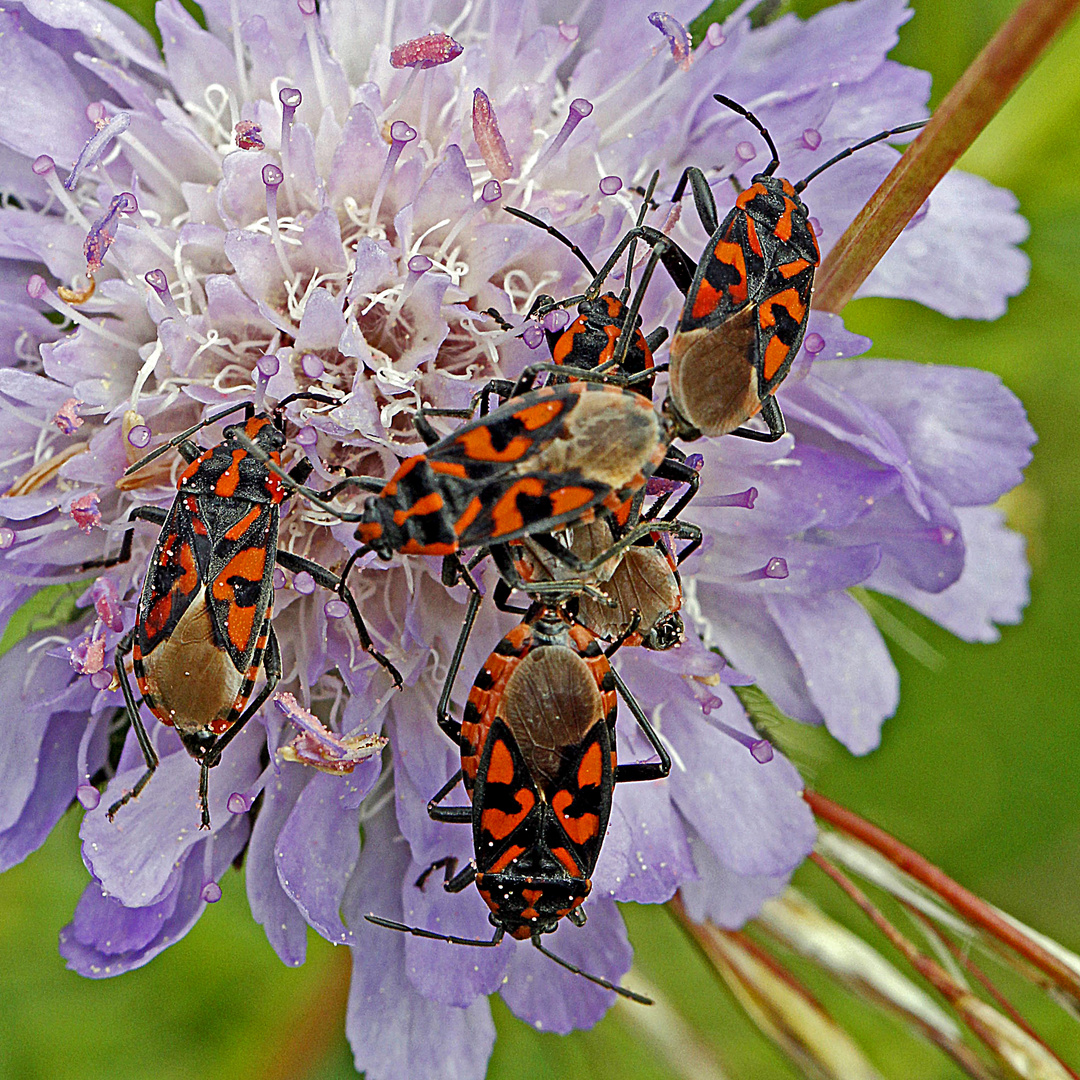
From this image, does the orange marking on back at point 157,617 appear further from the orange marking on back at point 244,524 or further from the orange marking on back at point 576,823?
the orange marking on back at point 576,823

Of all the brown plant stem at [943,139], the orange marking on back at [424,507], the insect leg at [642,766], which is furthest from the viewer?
the insect leg at [642,766]

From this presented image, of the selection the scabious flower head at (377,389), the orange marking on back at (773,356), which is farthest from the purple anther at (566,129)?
the orange marking on back at (773,356)

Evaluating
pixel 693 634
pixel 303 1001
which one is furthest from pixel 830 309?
pixel 303 1001

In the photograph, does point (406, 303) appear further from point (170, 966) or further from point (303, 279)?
point (170, 966)

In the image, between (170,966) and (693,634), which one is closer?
(693,634)

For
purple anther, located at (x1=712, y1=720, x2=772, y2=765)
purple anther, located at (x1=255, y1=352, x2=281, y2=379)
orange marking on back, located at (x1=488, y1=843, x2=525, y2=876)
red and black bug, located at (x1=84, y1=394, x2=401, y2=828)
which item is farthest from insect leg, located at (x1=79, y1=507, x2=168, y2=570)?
purple anther, located at (x1=712, y1=720, x2=772, y2=765)

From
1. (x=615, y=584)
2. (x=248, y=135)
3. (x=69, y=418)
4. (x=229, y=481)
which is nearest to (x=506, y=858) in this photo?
(x=615, y=584)
